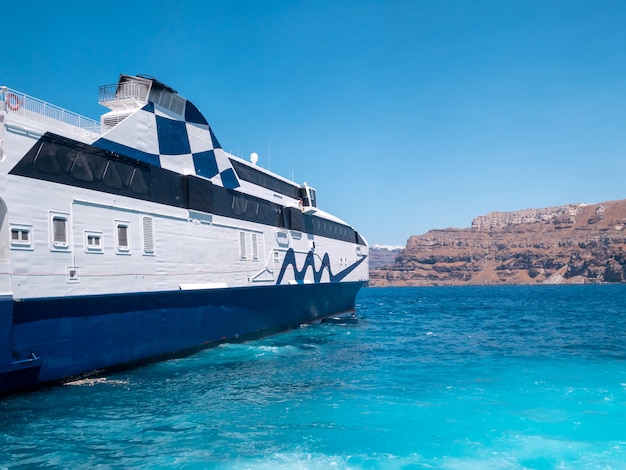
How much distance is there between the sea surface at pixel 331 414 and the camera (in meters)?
9.47

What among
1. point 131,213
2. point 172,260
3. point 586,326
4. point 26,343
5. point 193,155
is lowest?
point 586,326

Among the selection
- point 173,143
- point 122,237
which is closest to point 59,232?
point 122,237

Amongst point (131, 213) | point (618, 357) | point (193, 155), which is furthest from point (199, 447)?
point (618, 357)

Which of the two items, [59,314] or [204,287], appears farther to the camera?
Answer: [204,287]

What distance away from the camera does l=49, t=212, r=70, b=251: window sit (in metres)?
13.5

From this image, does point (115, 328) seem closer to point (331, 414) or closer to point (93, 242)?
point (93, 242)

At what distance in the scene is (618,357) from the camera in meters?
19.9

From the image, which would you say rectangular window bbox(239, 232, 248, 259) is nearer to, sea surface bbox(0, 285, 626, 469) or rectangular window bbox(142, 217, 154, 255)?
sea surface bbox(0, 285, 626, 469)

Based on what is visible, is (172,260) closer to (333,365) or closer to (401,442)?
(333,365)

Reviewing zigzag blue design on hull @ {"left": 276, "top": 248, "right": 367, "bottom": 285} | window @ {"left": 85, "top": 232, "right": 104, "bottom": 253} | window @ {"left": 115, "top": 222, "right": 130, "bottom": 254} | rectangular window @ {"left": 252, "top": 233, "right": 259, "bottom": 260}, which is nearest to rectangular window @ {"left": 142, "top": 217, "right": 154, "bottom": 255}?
window @ {"left": 115, "top": 222, "right": 130, "bottom": 254}

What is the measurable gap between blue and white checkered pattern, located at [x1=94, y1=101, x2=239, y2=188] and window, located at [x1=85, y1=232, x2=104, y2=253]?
2.72 m

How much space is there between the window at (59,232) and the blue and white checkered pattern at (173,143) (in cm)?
268

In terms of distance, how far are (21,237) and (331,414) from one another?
8709 millimetres

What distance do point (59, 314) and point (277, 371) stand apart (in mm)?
6894
